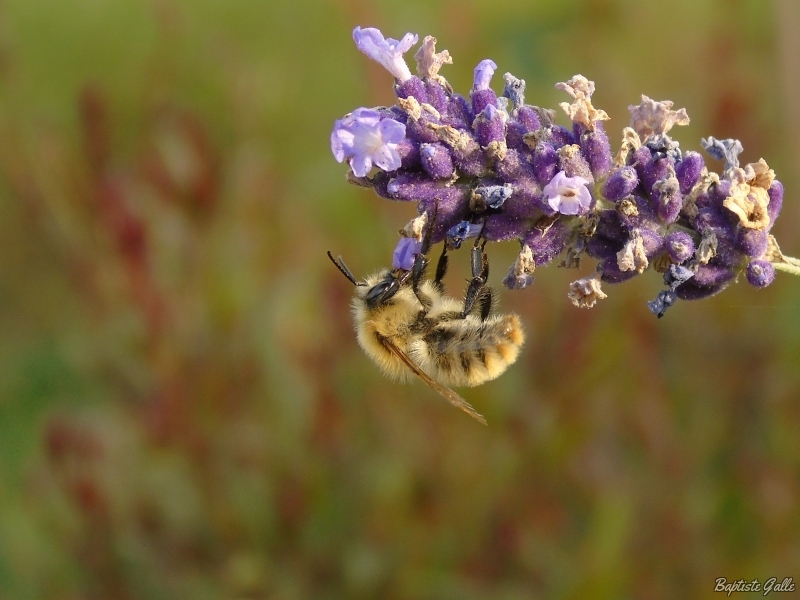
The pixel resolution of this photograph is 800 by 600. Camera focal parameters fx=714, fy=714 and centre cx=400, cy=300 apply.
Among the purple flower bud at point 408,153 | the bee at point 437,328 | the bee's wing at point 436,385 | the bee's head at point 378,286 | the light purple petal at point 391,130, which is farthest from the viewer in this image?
the bee at point 437,328

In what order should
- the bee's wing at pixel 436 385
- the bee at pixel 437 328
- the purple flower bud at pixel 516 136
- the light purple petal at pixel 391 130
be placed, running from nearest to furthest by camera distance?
the light purple petal at pixel 391 130
the purple flower bud at pixel 516 136
the bee's wing at pixel 436 385
the bee at pixel 437 328

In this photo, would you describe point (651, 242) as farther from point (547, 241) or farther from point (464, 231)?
point (464, 231)

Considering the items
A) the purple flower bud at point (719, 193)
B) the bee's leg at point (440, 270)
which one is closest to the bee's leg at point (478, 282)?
the bee's leg at point (440, 270)

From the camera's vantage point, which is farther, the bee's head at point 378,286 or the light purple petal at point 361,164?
the bee's head at point 378,286

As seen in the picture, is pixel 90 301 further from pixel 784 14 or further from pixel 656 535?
pixel 784 14

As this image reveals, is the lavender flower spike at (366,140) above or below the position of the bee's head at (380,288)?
below

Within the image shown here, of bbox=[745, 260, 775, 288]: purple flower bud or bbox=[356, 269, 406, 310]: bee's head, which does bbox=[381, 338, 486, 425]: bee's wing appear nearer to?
bbox=[356, 269, 406, 310]: bee's head

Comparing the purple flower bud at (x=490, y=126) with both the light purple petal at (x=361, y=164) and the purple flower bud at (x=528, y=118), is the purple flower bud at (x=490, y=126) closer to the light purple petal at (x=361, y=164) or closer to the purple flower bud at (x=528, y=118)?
the purple flower bud at (x=528, y=118)

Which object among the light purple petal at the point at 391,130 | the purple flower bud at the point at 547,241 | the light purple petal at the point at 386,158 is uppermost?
the light purple petal at the point at 391,130
